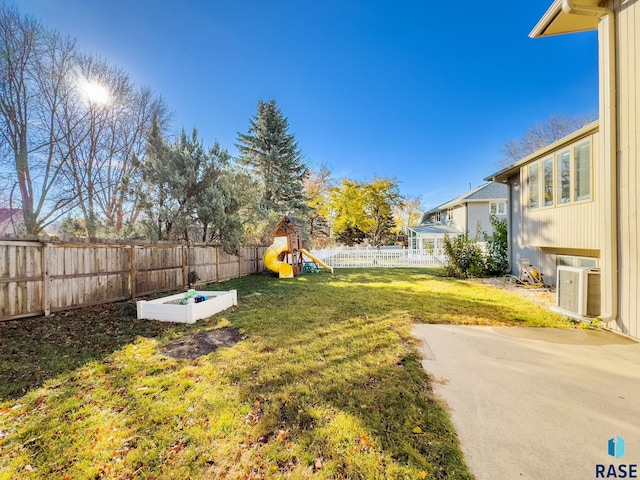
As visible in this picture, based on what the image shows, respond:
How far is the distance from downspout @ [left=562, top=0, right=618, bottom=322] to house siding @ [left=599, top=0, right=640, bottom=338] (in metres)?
0.05

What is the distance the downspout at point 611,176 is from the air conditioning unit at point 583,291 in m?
0.33

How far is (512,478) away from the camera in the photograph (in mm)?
1688

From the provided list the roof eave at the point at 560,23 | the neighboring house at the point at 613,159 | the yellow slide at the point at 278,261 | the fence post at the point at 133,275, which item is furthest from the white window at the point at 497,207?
the fence post at the point at 133,275

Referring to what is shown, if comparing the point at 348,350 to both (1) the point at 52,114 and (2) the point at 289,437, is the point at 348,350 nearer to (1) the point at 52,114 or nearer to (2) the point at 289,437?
(2) the point at 289,437

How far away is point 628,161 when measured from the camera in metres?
4.07

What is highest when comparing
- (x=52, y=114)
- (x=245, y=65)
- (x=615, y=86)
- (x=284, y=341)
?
(x=245, y=65)

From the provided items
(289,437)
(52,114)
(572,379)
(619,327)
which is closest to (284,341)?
(289,437)

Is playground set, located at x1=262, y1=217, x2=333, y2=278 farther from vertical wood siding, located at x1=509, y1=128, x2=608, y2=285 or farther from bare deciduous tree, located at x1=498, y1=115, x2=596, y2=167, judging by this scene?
bare deciduous tree, located at x1=498, y1=115, x2=596, y2=167

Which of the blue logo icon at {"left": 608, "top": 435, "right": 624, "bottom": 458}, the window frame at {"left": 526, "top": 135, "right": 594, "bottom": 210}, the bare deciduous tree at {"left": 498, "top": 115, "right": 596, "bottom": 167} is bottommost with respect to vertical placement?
the blue logo icon at {"left": 608, "top": 435, "right": 624, "bottom": 458}

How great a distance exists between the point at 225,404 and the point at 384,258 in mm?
15341

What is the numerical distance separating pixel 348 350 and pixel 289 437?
177cm

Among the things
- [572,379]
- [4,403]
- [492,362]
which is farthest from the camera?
[492,362]

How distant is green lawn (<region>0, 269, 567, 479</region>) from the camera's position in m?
1.85
